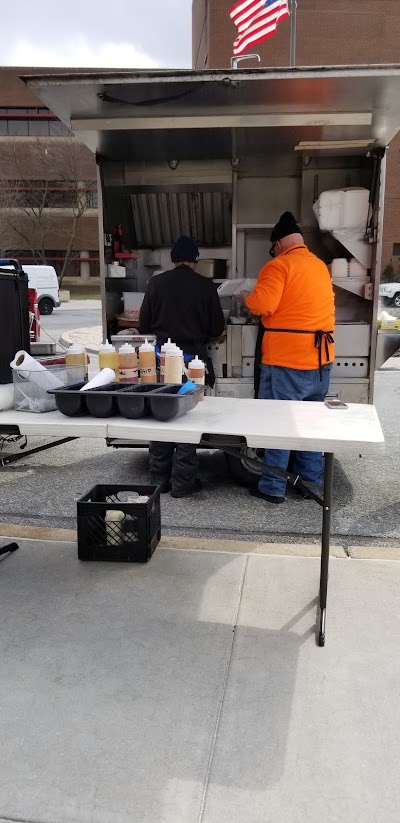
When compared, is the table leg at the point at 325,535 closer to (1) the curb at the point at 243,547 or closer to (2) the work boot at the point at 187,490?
(1) the curb at the point at 243,547

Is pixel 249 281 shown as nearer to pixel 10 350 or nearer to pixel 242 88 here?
pixel 242 88

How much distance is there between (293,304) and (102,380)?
1.75m

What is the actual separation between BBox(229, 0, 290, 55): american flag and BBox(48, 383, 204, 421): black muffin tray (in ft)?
20.8

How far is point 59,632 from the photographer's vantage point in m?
2.81

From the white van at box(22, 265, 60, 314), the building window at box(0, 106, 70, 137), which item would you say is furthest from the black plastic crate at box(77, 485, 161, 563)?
the building window at box(0, 106, 70, 137)

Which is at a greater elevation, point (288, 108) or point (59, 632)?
point (288, 108)

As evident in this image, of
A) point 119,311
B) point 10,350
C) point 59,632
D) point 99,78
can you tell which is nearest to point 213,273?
point 119,311

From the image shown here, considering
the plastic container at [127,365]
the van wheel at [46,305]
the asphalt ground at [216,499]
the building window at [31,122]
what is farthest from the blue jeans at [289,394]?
the building window at [31,122]

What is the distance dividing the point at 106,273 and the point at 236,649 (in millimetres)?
3511

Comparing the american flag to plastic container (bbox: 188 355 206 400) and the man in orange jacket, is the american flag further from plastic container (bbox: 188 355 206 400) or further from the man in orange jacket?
plastic container (bbox: 188 355 206 400)

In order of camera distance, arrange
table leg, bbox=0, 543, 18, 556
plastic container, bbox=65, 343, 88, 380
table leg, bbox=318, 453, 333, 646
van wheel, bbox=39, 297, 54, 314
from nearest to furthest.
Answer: table leg, bbox=318, 453, 333, 646 → plastic container, bbox=65, 343, 88, 380 → table leg, bbox=0, 543, 18, 556 → van wheel, bbox=39, 297, 54, 314

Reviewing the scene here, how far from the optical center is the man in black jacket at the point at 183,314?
4438 millimetres

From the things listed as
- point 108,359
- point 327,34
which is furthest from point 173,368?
point 327,34

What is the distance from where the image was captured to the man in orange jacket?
409cm
